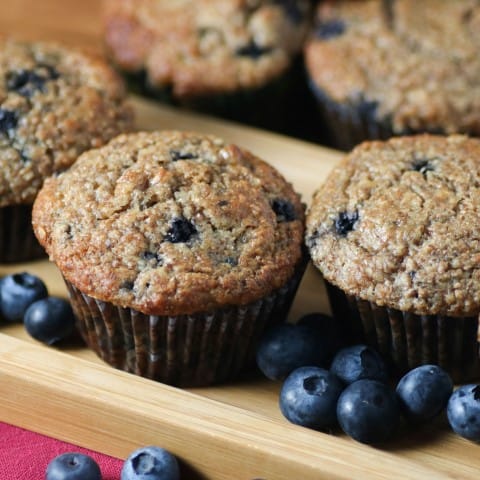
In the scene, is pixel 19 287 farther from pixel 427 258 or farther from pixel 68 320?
pixel 427 258

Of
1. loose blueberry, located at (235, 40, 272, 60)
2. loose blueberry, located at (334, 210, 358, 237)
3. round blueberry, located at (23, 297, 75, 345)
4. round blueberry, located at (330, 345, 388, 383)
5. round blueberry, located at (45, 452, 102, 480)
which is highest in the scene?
loose blueberry, located at (235, 40, 272, 60)

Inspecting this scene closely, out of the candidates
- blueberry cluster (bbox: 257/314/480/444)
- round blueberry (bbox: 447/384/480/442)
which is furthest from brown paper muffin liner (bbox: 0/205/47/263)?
round blueberry (bbox: 447/384/480/442)

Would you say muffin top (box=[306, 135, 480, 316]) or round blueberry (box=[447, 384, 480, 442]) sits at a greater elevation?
muffin top (box=[306, 135, 480, 316])

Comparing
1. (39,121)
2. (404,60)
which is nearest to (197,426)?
(39,121)

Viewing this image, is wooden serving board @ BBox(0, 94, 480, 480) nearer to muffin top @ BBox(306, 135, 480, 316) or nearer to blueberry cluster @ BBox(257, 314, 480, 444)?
blueberry cluster @ BBox(257, 314, 480, 444)

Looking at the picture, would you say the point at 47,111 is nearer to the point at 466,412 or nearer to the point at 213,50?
the point at 213,50

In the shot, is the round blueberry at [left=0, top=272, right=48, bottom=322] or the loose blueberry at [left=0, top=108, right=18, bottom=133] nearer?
the round blueberry at [left=0, top=272, right=48, bottom=322]

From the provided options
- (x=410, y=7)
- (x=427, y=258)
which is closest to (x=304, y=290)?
(x=427, y=258)
